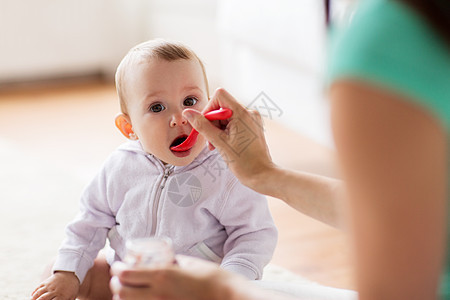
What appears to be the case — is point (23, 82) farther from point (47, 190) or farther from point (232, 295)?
point (232, 295)

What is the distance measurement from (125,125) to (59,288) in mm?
313

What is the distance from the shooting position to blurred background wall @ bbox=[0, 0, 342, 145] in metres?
2.23

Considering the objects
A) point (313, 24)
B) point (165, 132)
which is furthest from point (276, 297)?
point (313, 24)

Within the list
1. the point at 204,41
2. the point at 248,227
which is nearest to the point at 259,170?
the point at 248,227

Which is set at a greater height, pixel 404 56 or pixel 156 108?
pixel 404 56

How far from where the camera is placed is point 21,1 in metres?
3.87

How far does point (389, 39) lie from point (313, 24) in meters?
1.49

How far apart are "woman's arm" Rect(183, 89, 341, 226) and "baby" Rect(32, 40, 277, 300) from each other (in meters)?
0.17

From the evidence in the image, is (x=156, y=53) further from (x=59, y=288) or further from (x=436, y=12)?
(x=436, y=12)

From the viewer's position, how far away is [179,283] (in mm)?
723

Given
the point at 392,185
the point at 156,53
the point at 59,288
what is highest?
the point at 392,185

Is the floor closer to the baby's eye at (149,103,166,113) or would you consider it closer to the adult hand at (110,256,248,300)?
the adult hand at (110,256,248,300)

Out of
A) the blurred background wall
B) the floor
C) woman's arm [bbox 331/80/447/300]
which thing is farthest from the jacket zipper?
the blurred background wall

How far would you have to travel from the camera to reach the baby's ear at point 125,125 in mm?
1268
